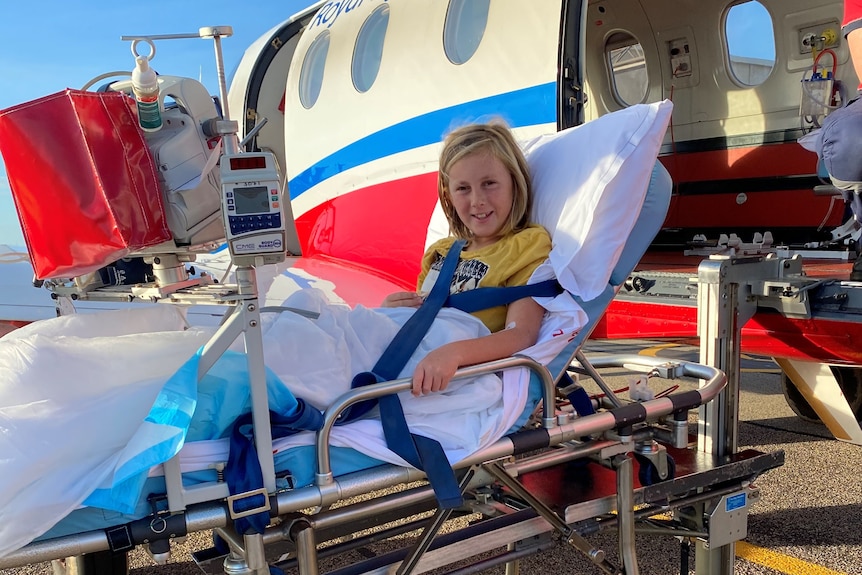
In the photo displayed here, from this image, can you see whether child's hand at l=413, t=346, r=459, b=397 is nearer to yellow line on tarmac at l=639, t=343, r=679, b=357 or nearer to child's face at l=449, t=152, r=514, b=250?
child's face at l=449, t=152, r=514, b=250

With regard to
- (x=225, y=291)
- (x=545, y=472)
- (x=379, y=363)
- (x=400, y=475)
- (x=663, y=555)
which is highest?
(x=225, y=291)

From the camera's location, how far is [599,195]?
2.54 metres

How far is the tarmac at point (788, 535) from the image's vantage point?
133 inches

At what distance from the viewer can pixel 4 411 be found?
64.1 inches

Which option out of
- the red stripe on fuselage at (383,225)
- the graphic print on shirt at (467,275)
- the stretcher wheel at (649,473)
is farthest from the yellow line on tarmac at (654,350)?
the graphic print on shirt at (467,275)

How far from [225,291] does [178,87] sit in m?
0.67

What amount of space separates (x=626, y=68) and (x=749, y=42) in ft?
5.13

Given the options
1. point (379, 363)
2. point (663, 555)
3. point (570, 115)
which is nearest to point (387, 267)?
point (570, 115)

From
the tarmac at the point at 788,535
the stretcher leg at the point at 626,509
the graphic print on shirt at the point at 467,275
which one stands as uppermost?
the graphic print on shirt at the point at 467,275

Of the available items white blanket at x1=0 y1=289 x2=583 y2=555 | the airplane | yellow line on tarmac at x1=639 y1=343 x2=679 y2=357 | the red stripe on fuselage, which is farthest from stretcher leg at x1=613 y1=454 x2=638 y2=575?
yellow line on tarmac at x1=639 y1=343 x2=679 y2=357

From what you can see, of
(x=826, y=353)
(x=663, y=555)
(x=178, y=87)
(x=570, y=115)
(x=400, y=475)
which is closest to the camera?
(x=400, y=475)

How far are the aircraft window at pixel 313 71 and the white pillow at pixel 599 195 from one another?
530cm

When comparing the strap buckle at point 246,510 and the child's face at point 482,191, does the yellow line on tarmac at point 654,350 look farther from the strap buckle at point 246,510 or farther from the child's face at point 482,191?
the strap buckle at point 246,510

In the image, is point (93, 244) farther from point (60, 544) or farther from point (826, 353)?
point (826, 353)
